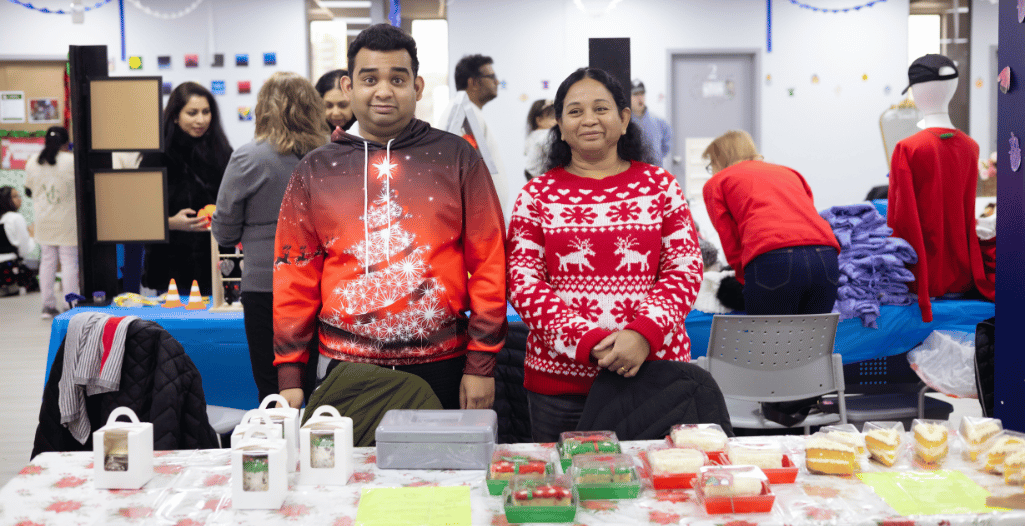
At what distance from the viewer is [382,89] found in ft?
5.85

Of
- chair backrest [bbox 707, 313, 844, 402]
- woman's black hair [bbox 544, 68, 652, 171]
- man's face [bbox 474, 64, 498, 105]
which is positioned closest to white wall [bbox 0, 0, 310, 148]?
man's face [bbox 474, 64, 498, 105]

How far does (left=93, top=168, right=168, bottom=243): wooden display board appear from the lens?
12.1ft

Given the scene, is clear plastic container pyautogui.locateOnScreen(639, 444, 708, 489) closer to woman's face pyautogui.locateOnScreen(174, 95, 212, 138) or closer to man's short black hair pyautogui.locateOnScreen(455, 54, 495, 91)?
man's short black hair pyautogui.locateOnScreen(455, 54, 495, 91)

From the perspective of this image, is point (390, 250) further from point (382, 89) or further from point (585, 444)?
point (585, 444)

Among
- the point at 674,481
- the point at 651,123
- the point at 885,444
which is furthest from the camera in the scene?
the point at 651,123

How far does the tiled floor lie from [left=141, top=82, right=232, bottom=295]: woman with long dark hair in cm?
92

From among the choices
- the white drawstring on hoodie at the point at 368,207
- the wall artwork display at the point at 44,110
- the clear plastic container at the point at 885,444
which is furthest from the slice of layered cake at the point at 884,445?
the wall artwork display at the point at 44,110

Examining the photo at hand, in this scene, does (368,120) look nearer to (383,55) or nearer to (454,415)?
(383,55)

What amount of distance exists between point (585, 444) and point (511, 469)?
0.18m

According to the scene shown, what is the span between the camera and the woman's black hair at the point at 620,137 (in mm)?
1952

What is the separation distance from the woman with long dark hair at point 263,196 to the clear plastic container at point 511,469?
4.78 ft

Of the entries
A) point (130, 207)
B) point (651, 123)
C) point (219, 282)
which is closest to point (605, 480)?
point (219, 282)

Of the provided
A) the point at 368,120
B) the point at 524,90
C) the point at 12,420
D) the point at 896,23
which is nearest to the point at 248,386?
the point at 12,420

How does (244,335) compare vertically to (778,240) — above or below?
below
